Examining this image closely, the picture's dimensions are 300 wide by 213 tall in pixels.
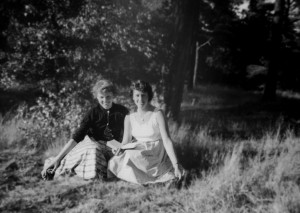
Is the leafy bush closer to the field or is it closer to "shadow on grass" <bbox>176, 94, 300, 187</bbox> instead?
Result: the field

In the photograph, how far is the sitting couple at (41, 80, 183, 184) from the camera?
349cm

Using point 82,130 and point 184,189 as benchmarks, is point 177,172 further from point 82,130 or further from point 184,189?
point 82,130

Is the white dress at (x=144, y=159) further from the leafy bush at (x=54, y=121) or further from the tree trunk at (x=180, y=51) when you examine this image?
the tree trunk at (x=180, y=51)

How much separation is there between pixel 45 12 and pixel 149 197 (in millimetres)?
4203

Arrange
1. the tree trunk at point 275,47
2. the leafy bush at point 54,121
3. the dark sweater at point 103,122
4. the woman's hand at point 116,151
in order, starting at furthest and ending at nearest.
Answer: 1. the tree trunk at point 275,47
2. the leafy bush at point 54,121
3. the dark sweater at point 103,122
4. the woman's hand at point 116,151

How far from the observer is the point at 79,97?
5.36 m

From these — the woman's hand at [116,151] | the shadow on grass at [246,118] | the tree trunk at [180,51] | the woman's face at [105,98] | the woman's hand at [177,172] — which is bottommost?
the woman's hand at [177,172]

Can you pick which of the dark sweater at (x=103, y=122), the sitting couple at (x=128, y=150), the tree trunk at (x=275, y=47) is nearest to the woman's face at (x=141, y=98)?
the sitting couple at (x=128, y=150)

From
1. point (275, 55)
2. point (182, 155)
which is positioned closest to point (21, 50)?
point (182, 155)

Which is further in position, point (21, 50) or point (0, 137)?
point (21, 50)

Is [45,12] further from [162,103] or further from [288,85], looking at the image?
[288,85]

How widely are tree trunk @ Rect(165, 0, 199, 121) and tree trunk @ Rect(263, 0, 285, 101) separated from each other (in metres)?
7.67

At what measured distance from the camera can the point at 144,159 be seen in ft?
11.5

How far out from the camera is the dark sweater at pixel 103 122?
3.88 meters
